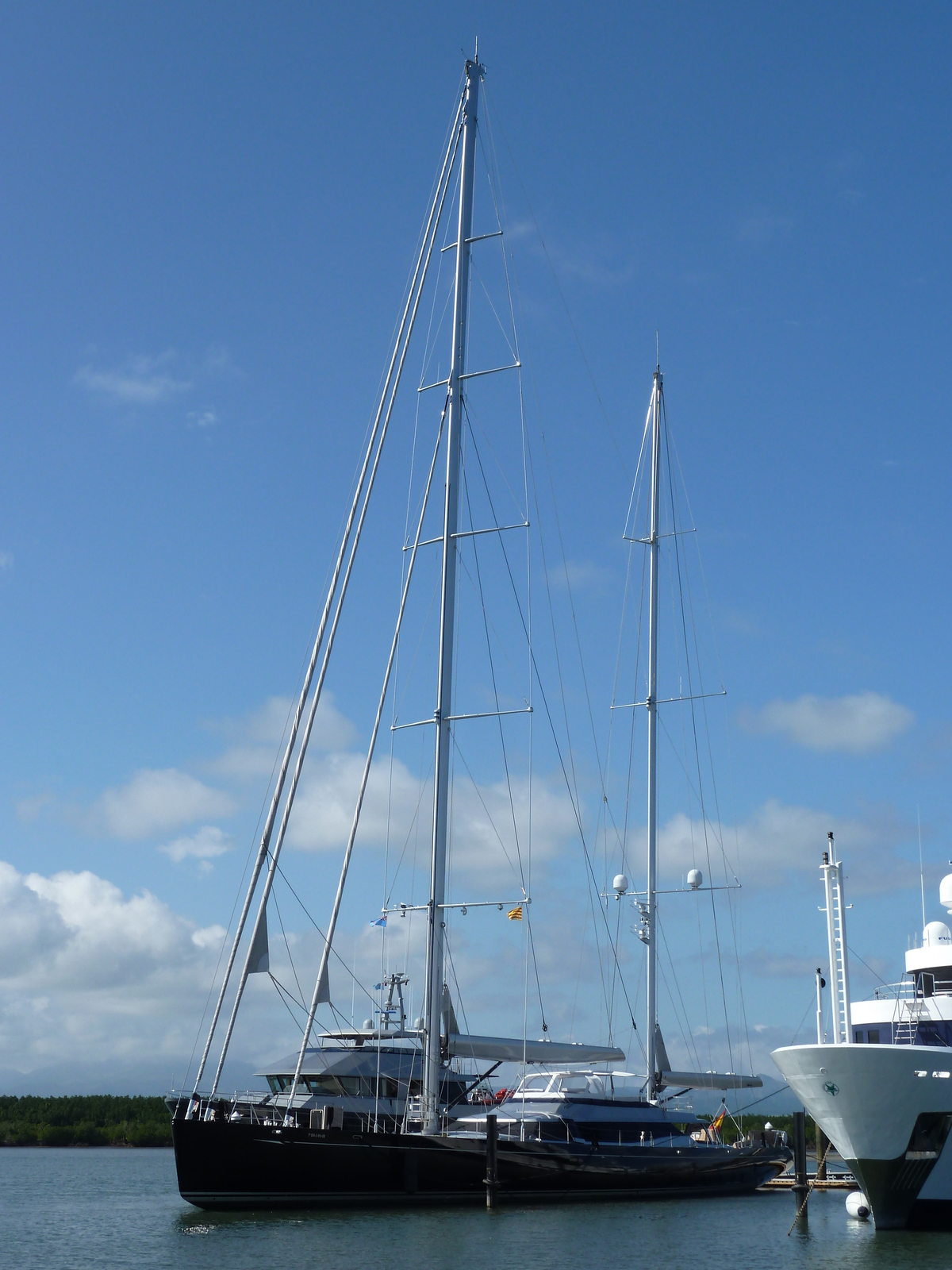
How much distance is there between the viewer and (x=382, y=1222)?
2581 centimetres

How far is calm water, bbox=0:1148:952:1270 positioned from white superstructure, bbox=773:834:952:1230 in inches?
34.6

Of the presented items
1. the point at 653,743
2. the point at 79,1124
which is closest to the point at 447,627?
the point at 653,743

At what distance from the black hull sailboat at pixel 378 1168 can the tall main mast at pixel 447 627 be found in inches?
49.2

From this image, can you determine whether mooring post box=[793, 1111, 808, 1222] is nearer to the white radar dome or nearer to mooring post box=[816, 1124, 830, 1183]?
mooring post box=[816, 1124, 830, 1183]

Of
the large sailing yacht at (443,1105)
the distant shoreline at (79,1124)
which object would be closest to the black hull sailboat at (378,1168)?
the large sailing yacht at (443,1105)

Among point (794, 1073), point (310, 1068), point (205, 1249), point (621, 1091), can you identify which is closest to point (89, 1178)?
point (310, 1068)

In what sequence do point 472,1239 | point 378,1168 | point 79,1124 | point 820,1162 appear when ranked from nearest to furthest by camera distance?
point 472,1239, point 378,1168, point 820,1162, point 79,1124

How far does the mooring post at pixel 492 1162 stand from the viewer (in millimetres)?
28172

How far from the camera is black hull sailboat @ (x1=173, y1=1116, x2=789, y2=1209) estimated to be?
26.2 m

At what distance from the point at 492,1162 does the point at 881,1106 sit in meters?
8.93

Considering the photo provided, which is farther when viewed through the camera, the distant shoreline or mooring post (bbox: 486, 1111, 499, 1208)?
the distant shoreline

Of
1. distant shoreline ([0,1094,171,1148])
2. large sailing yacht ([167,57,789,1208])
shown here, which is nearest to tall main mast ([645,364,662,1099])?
large sailing yacht ([167,57,789,1208])

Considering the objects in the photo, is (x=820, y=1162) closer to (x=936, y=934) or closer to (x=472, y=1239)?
(x=936, y=934)

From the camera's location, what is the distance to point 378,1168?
89.5 feet
